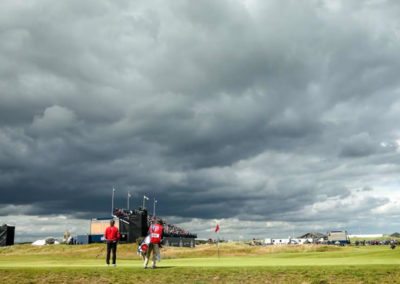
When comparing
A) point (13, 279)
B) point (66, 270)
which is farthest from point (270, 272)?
point (13, 279)

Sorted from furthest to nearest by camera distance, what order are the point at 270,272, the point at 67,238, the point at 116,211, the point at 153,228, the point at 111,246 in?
the point at 67,238
the point at 116,211
the point at 111,246
the point at 153,228
the point at 270,272

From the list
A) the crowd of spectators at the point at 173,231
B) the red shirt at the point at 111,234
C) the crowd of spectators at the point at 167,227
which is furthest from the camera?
the crowd of spectators at the point at 173,231

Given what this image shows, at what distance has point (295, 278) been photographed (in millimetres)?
19875

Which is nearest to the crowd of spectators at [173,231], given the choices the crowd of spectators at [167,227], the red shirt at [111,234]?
the crowd of spectators at [167,227]

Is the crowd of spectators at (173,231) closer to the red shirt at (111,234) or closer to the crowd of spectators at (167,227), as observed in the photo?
the crowd of spectators at (167,227)

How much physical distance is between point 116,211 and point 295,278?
124m

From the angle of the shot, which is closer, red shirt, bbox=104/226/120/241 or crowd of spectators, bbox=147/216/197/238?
red shirt, bbox=104/226/120/241

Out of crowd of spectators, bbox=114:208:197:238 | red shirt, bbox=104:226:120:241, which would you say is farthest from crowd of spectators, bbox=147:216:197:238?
red shirt, bbox=104:226:120:241

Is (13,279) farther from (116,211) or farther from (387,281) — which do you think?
(116,211)

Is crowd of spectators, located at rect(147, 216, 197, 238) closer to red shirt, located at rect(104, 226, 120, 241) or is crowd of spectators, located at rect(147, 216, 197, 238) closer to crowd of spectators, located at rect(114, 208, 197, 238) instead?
crowd of spectators, located at rect(114, 208, 197, 238)

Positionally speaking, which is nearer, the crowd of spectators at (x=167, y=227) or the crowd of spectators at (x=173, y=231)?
the crowd of spectators at (x=167, y=227)

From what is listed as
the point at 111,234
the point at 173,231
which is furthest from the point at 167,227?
the point at 111,234

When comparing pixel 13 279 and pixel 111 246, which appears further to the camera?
pixel 111 246

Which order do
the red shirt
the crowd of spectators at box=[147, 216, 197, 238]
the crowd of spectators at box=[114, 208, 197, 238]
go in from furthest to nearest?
the crowd of spectators at box=[147, 216, 197, 238] < the crowd of spectators at box=[114, 208, 197, 238] < the red shirt
